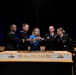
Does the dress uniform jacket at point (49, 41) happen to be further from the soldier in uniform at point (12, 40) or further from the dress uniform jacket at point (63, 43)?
the soldier in uniform at point (12, 40)

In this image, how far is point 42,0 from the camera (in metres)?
9.28

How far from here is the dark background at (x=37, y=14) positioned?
9.04 meters

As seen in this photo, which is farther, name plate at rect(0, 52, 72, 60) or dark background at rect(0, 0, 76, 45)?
dark background at rect(0, 0, 76, 45)

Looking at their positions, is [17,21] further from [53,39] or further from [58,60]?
[58,60]

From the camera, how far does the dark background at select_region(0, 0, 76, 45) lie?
356 inches

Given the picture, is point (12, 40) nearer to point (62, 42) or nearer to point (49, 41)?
point (49, 41)

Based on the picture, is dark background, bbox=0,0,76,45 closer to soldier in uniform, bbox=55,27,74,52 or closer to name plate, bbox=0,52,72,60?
soldier in uniform, bbox=55,27,74,52

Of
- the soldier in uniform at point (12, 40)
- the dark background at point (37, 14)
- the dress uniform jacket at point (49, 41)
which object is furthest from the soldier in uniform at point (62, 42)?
the dark background at point (37, 14)

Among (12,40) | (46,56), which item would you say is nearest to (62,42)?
(12,40)

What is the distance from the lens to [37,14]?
9141 mm
